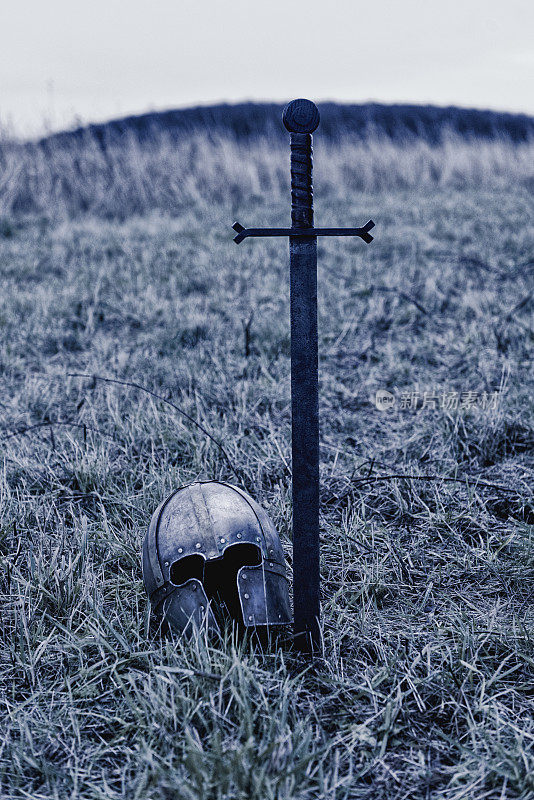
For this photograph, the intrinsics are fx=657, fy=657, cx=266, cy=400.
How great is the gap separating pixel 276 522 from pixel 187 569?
0.57m

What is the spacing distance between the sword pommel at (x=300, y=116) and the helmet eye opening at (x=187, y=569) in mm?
1118

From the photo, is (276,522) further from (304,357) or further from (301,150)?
(301,150)

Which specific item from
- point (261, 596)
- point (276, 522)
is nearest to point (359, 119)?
point (276, 522)

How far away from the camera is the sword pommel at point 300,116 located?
1.47 meters

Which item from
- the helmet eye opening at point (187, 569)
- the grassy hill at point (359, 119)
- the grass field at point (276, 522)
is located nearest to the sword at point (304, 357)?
the grass field at point (276, 522)

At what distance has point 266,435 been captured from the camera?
3.03 meters

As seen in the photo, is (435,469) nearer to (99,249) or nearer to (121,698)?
(121,698)

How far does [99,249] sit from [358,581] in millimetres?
5547

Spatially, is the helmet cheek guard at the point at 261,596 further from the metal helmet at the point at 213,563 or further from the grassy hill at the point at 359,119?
the grassy hill at the point at 359,119

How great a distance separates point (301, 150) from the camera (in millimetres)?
1480

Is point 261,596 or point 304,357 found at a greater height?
point 304,357

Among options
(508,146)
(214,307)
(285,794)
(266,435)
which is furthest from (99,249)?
(508,146)

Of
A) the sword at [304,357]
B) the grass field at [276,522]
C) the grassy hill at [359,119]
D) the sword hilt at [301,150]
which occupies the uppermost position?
the grassy hill at [359,119]

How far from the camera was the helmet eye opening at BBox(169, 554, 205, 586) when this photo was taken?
1.82 m
